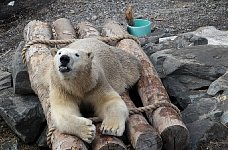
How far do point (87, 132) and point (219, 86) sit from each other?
1735 mm

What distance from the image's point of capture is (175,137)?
3881 millimetres

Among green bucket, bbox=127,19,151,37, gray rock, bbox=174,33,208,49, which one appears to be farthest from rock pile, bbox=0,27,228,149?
green bucket, bbox=127,19,151,37

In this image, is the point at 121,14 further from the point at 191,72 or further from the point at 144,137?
the point at 144,137

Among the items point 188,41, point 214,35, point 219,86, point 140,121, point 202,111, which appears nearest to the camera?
point 140,121

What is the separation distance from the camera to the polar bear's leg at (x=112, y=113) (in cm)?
377

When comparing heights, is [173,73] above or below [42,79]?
below

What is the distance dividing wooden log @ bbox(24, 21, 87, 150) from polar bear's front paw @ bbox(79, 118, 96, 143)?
0.19 feet

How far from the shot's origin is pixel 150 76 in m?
4.92

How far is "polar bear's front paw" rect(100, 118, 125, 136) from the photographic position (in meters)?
3.75

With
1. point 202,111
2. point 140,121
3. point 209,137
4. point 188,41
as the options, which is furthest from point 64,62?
point 188,41

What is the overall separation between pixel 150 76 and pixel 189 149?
3.48 ft

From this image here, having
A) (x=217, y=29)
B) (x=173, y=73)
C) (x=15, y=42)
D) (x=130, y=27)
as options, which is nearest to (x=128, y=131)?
(x=173, y=73)

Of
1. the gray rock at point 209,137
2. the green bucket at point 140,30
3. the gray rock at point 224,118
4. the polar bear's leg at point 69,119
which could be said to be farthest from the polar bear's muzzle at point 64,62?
the green bucket at point 140,30

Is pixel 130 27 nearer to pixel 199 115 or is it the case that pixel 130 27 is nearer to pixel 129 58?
pixel 129 58
